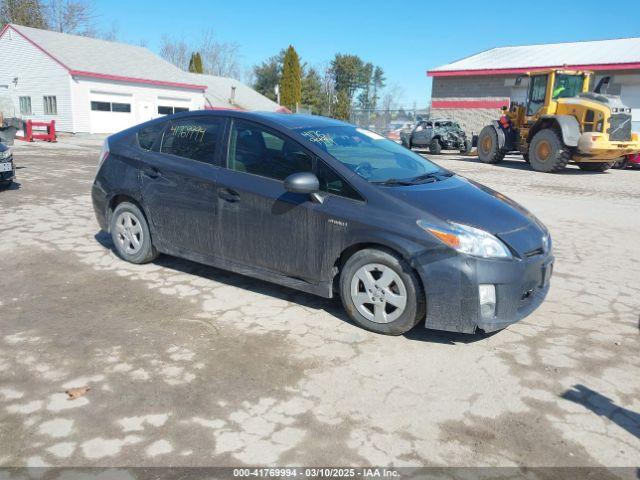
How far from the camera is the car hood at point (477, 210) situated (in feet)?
12.3

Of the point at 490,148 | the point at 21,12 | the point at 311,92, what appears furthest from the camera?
the point at 311,92

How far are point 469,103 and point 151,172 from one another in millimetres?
28915

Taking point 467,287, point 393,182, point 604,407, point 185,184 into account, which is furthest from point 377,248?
point 185,184

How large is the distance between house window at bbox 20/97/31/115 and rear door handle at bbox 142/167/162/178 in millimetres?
30768

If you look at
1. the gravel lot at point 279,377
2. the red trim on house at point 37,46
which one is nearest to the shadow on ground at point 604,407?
the gravel lot at point 279,377

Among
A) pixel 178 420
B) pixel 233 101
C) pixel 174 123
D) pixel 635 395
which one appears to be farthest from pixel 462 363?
pixel 233 101

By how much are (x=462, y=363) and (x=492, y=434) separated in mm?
797

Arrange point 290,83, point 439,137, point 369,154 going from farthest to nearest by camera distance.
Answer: point 290,83 < point 439,137 < point 369,154

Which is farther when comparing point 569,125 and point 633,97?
point 633,97

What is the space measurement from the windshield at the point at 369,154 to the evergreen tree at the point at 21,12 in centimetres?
4748

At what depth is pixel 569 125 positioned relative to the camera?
51.0ft

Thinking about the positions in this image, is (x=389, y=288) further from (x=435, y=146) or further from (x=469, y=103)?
(x=469, y=103)

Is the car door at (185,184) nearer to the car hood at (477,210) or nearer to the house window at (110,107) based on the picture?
the car hood at (477,210)

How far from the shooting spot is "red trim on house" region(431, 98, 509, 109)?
97.2ft
